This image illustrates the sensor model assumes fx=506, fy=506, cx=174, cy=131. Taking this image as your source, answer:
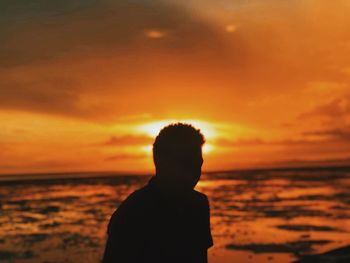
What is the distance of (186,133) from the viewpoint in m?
2.88

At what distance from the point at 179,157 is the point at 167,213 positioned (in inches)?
13.1

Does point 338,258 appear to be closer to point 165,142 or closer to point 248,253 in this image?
point 248,253

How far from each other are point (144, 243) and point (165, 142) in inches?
22.6

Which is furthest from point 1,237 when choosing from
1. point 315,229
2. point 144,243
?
A: point 144,243

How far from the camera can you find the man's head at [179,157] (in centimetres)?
283

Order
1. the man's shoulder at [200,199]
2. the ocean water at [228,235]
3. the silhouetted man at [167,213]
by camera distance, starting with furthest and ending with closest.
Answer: the ocean water at [228,235]
the man's shoulder at [200,199]
the silhouetted man at [167,213]

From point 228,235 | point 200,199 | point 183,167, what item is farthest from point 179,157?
point 228,235

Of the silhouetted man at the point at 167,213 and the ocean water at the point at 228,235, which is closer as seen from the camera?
the silhouetted man at the point at 167,213

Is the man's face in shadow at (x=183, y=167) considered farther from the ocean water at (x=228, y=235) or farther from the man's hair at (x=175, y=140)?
the ocean water at (x=228, y=235)

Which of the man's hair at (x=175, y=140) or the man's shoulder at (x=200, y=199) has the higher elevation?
the man's hair at (x=175, y=140)

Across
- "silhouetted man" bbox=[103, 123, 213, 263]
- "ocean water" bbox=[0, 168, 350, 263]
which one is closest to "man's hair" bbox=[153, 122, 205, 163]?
"silhouetted man" bbox=[103, 123, 213, 263]

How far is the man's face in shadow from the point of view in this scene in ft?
9.28

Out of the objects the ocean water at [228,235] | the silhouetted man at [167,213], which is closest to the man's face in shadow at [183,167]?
the silhouetted man at [167,213]

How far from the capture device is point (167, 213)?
2883 millimetres
